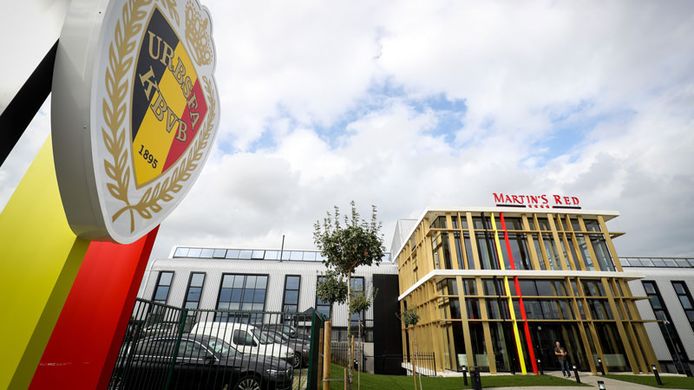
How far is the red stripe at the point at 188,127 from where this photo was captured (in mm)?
2945

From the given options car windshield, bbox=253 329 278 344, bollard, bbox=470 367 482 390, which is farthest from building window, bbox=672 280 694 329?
car windshield, bbox=253 329 278 344

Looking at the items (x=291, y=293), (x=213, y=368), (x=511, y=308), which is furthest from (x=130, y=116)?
(x=291, y=293)

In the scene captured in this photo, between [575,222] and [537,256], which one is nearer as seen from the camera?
[537,256]

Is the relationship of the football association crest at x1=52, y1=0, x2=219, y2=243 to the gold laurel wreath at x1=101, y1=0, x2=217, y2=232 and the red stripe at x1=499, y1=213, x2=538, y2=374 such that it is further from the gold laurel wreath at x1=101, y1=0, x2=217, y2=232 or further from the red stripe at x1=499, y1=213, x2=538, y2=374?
the red stripe at x1=499, y1=213, x2=538, y2=374

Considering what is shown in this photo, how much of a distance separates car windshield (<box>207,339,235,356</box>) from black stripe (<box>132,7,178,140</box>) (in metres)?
6.16

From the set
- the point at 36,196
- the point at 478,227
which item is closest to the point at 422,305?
the point at 478,227

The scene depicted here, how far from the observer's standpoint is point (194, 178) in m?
3.46

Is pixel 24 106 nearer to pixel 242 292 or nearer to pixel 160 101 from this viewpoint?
pixel 160 101

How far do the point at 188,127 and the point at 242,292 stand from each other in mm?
30017

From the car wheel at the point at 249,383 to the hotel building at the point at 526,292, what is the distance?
546 inches

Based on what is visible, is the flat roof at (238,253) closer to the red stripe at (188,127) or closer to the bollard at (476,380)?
the bollard at (476,380)

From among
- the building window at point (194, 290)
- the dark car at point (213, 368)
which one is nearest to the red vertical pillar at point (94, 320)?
the dark car at point (213, 368)

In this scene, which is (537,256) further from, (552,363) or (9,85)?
(9,85)

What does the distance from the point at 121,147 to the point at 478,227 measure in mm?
21717
